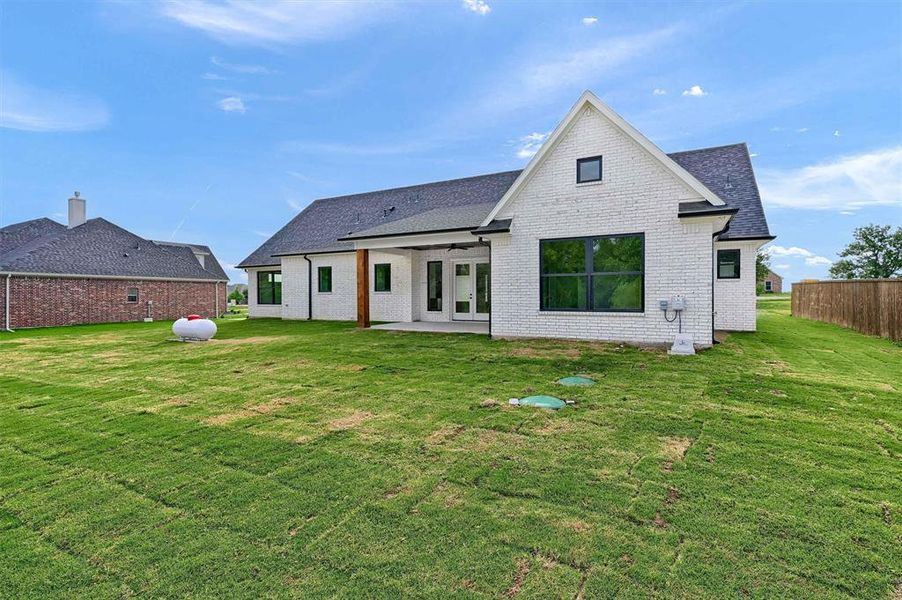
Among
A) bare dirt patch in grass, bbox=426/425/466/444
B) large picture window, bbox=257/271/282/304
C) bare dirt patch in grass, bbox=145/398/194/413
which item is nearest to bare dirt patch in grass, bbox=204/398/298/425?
bare dirt patch in grass, bbox=145/398/194/413

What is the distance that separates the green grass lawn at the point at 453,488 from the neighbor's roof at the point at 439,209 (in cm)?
603

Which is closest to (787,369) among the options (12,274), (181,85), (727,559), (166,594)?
(727,559)

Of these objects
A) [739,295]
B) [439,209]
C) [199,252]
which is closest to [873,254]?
[739,295]

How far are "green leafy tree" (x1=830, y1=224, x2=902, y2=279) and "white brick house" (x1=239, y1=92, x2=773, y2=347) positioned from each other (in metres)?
32.8

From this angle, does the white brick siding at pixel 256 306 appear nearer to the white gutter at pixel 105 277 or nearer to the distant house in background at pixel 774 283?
the white gutter at pixel 105 277

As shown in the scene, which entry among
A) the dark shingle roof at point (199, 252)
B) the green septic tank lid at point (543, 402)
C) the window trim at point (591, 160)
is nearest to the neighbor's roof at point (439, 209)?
the window trim at point (591, 160)

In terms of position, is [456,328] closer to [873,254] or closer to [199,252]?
[199,252]

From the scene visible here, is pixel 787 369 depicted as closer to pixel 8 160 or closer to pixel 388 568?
pixel 388 568

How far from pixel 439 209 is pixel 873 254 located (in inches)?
1637

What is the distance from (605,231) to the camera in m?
10.2

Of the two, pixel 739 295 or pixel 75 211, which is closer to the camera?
pixel 739 295

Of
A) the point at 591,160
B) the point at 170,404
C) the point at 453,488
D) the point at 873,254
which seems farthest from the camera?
the point at 873,254

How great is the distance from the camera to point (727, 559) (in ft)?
7.66

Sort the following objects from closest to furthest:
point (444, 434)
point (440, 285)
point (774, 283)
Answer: point (444, 434), point (440, 285), point (774, 283)
